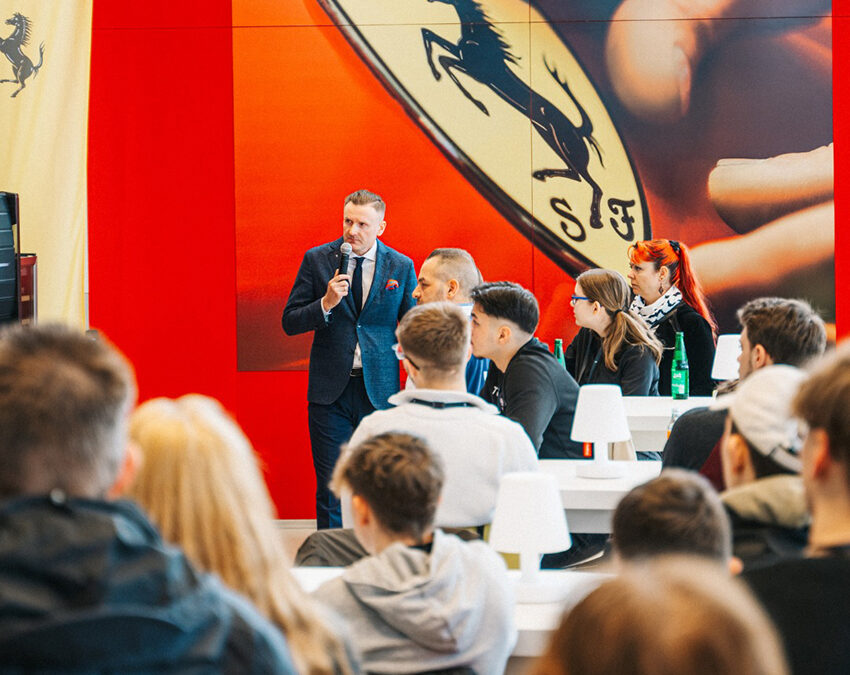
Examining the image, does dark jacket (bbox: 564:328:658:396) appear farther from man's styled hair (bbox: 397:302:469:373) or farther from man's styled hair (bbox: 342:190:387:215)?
man's styled hair (bbox: 397:302:469:373)

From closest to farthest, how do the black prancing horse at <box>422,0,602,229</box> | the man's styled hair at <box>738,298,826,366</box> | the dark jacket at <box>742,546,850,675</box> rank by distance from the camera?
1. the dark jacket at <box>742,546,850,675</box>
2. the man's styled hair at <box>738,298,826,366</box>
3. the black prancing horse at <box>422,0,602,229</box>

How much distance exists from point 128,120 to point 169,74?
0.35 m

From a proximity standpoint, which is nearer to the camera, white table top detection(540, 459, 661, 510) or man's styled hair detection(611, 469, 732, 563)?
man's styled hair detection(611, 469, 732, 563)

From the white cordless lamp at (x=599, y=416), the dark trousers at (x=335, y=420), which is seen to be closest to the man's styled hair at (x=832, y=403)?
the white cordless lamp at (x=599, y=416)

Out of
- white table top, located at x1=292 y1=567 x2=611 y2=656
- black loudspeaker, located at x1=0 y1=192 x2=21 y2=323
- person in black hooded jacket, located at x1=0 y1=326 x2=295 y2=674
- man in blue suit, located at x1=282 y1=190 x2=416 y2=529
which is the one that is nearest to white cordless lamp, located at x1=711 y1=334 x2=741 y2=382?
man in blue suit, located at x1=282 y1=190 x2=416 y2=529

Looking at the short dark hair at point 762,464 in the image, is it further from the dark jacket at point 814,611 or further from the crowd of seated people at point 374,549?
the dark jacket at point 814,611

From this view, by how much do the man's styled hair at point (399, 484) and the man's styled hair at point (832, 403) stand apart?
0.83m

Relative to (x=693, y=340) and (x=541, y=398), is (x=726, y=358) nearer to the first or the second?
(x=693, y=340)

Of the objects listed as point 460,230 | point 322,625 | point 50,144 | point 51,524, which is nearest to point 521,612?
point 322,625

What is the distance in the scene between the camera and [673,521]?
5.58 ft

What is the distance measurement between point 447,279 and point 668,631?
3900 mm

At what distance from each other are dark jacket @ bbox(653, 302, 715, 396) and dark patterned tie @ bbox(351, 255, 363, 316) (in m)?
1.50

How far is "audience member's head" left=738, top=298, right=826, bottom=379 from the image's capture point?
2.95 metres

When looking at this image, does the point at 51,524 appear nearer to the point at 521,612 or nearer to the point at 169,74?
the point at 521,612
